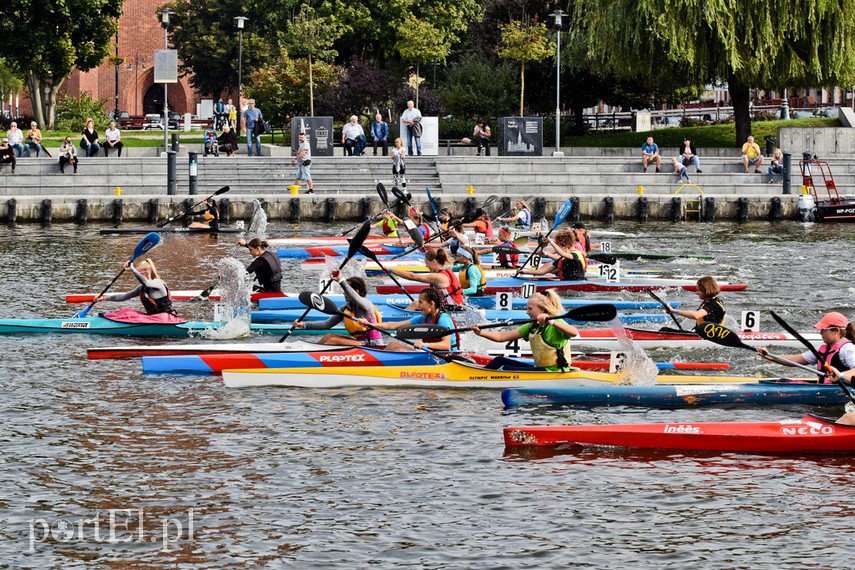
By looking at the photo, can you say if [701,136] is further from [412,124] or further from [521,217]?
[521,217]

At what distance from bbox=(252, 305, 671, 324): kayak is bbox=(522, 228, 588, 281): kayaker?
209cm

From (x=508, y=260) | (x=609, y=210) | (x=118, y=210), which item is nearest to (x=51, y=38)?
(x=118, y=210)

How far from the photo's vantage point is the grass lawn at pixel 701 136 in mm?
49031

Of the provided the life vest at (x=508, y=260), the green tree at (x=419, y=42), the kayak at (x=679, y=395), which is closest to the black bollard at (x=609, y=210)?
the life vest at (x=508, y=260)

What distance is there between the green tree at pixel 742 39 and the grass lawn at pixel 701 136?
315cm

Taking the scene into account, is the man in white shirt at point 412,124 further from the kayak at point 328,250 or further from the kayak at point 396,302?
the kayak at point 396,302

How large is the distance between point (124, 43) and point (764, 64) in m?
58.9

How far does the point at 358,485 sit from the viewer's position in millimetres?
12664

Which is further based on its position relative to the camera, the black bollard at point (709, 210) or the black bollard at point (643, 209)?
the black bollard at point (709, 210)

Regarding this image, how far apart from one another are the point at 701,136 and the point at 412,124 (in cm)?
1149

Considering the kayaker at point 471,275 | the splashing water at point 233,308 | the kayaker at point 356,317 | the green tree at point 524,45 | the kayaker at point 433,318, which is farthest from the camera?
the green tree at point 524,45

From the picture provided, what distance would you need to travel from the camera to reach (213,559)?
10773 millimetres

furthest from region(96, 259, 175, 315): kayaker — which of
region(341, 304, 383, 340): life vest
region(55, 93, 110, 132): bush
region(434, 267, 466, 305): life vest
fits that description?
region(55, 93, 110, 132): bush

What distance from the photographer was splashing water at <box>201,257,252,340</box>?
1905 centimetres
